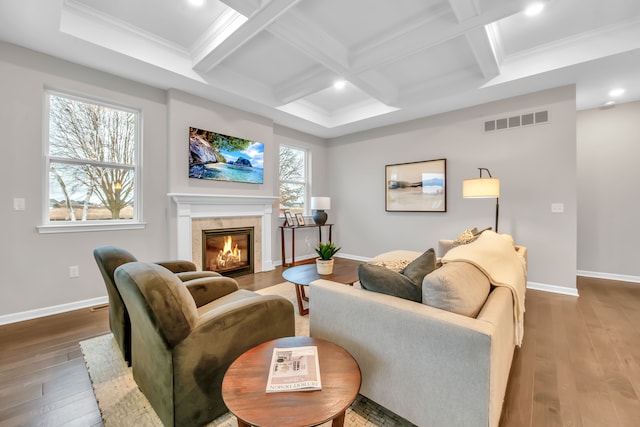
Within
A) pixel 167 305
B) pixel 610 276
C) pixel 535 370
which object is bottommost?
pixel 535 370

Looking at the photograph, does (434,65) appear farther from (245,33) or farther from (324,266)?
(324,266)

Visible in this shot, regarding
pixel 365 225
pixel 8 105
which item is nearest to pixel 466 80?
pixel 365 225

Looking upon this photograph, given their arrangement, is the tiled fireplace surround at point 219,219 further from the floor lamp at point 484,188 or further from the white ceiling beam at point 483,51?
the white ceiling beam at point 483,51

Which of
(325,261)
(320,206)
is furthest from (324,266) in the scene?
(320,206)

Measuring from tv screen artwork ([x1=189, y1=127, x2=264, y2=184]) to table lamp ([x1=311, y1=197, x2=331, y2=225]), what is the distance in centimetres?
110

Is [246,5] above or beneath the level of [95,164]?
above

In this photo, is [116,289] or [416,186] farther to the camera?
[416,186]

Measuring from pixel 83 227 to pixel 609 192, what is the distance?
7.19m

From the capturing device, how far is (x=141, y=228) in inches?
135

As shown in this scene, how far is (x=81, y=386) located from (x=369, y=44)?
3844 millimetres

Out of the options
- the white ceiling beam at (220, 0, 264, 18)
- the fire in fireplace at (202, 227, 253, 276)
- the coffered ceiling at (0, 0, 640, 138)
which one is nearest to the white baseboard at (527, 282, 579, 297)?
the coffered ceiling at (0, 0, 640, 138)

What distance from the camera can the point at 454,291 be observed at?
1277mm

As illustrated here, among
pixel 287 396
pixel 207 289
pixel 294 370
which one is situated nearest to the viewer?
pixel 287 396

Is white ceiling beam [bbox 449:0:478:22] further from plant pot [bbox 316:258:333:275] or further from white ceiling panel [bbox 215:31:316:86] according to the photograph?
plant pot [bbox 316:258:333:275]
